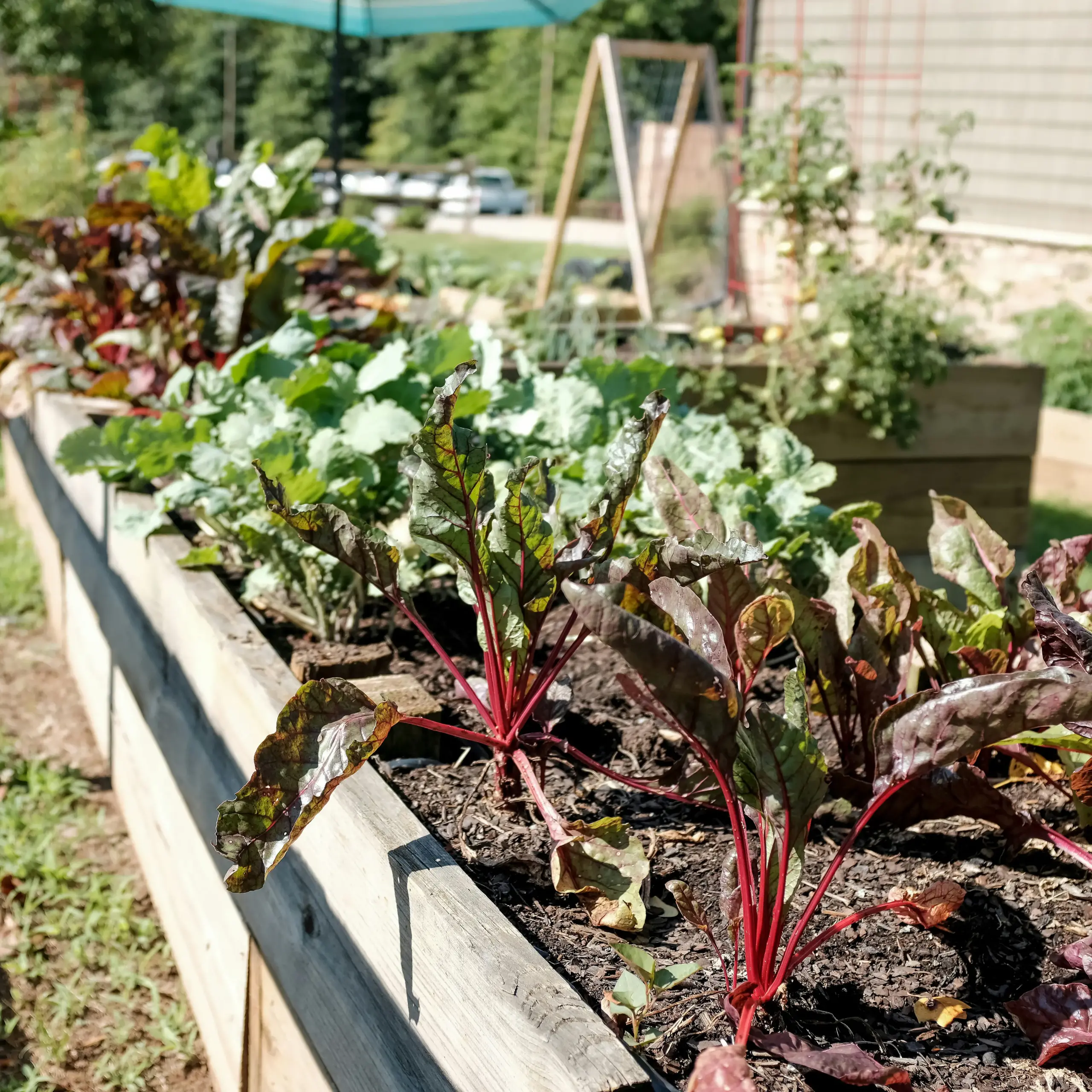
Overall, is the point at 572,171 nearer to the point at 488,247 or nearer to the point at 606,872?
the point at 606,872

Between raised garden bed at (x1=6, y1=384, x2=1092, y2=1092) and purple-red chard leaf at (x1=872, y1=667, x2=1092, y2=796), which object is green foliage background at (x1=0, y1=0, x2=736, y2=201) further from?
purple-red chard leaf at (x1=872, y1=667, x2=1092, y2=796)

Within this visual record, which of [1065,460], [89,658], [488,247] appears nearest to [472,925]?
[89,658]

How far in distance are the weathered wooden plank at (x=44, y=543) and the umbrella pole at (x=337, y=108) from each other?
2.01 metres

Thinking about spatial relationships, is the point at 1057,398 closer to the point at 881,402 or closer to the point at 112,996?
the point at 881,402

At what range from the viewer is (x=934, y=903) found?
124 cm

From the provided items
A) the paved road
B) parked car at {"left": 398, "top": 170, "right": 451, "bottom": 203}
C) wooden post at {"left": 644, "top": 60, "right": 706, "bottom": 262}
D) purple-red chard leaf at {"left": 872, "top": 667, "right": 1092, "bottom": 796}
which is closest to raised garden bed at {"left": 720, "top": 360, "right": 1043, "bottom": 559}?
wooden post at {"left": 644, "top": 60, "right": 706, "bottom": 262}

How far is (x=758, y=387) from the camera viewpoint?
166 inches

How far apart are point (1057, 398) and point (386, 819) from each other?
6.44 meters

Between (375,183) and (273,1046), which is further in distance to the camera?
(375,183)

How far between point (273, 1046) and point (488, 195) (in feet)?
127

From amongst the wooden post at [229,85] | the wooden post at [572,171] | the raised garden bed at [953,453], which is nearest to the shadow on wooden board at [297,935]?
the raised garden bed at [953,453]

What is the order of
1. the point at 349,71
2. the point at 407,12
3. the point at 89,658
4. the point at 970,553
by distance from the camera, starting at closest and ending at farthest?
the point at 970,553 < the point at 89,658 < the point at 407,12 < the point at 349,71

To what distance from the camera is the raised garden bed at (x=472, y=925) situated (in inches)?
45.1

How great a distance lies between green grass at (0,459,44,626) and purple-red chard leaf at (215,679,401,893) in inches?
135
